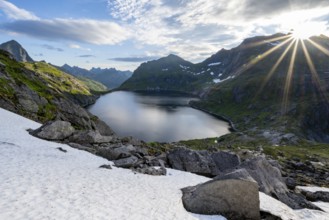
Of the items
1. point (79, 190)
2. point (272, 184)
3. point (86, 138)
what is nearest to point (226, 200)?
point (79, 190)

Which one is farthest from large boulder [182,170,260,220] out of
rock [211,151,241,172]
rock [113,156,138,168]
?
rock [211,151,241,172]

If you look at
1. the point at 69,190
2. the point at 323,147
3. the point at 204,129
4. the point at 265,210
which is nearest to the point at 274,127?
the point at 204,129

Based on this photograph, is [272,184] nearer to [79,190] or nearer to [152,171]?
[152,171]

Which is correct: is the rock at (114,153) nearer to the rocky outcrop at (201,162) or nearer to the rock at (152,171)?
the rock at (152,171)

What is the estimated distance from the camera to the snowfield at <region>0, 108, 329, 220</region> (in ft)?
58.0

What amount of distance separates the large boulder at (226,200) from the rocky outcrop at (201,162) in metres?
14.9

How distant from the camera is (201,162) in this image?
4106 cm

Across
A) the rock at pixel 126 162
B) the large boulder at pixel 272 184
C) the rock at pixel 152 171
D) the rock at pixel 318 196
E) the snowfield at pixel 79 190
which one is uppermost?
the snowfield at pixel 79 190

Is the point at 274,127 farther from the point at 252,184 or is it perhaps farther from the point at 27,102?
the point at 252,184

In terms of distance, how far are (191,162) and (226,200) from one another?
1703 centimetres

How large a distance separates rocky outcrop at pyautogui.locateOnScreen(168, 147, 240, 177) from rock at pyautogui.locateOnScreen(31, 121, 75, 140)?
18008 mm

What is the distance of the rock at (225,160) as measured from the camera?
142 ft

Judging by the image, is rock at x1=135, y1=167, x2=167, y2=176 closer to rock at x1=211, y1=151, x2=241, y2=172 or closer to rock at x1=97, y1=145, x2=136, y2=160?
rock at x1=97, y1=145, x2=136, y2=160

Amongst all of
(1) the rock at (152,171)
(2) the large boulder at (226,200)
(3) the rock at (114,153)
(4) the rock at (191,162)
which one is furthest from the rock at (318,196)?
(3) the rock at (114,153)
